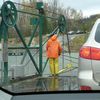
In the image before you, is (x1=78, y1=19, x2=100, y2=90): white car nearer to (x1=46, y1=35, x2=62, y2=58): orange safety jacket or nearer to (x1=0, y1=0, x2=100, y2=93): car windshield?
(x1=0, y1=0, x2=100, y2=93): car windshield

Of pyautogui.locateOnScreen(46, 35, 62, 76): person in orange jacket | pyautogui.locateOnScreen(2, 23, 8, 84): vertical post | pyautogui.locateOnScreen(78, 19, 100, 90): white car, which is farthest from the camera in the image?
pyautogui.locateOnScreen(46, 35, 62, 76): person in orange jacket

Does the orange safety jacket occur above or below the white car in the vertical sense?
below

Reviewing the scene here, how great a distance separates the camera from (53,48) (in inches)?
625

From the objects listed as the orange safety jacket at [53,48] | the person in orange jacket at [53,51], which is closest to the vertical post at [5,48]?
the person in orange jacket at [53,51]

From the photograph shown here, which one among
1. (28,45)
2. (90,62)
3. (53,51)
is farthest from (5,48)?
(90,62)

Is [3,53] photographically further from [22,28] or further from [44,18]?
[44,18]

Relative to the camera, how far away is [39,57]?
15.8 meters

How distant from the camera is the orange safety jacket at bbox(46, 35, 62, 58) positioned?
51.9 feet

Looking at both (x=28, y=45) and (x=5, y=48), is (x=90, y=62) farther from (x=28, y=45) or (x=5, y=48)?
(x=28, y=45)

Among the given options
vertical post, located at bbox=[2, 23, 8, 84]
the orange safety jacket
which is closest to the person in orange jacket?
the orange safety jacket

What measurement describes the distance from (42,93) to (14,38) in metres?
10.7

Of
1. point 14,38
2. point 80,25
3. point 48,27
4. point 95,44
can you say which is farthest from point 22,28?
point 80,25

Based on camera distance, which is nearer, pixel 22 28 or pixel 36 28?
pixel 22 28

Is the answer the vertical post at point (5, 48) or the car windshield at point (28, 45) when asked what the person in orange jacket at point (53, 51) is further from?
the vertical post at point (5, 48)
